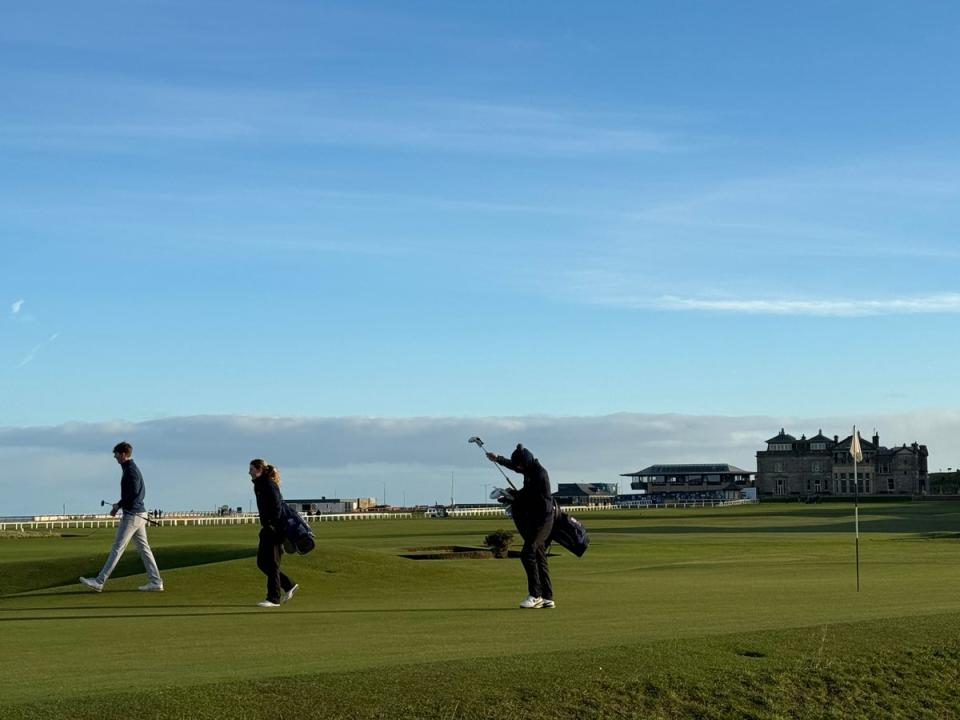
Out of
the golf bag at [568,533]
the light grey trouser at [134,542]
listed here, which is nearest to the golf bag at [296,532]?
the light grey trouser at [134,542]

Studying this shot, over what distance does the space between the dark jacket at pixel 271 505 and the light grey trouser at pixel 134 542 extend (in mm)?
2248

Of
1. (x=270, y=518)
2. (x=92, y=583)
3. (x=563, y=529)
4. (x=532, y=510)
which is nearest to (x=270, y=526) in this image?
(x=270, y=518)

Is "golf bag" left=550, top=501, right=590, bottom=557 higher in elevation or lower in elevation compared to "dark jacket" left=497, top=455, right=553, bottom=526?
lower

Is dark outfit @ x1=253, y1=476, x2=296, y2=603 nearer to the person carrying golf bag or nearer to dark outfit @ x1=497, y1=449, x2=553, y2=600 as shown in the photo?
the person carrying golf bag

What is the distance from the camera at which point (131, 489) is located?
2459 cm

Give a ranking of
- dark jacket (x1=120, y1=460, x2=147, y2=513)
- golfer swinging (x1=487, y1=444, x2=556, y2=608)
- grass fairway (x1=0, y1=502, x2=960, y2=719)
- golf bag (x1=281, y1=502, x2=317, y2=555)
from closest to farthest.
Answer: grass fairway (x1=0, y1=502, x2=960, y2=719) → golfer swinging (x1=487, y1=444, x2=556, y2=608) → golf bag (x1=281, y1=502, x2=317, y2=555) → dark jacket (x1=120, y1=460, x2=147, y2=513)

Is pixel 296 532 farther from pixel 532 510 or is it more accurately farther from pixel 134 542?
pixel 532 510

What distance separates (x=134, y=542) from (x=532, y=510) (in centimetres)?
733

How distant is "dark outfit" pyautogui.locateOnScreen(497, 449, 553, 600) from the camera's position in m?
22.2

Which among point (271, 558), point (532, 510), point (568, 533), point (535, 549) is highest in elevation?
point (532, 510)

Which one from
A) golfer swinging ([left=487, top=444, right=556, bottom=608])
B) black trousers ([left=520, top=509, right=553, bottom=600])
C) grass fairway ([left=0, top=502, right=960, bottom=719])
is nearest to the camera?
grass fairway ([left=0, top=502, right=960, bottom=719])

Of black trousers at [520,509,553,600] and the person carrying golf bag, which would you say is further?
the person carrying golf bag

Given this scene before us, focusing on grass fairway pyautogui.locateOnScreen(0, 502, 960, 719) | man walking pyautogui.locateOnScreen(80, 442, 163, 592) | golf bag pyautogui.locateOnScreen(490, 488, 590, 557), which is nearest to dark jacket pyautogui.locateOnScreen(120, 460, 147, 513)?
man walking pyautogui.locateOnScreen(80, 442, 163, 592)

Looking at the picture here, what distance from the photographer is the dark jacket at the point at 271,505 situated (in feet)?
76.8
